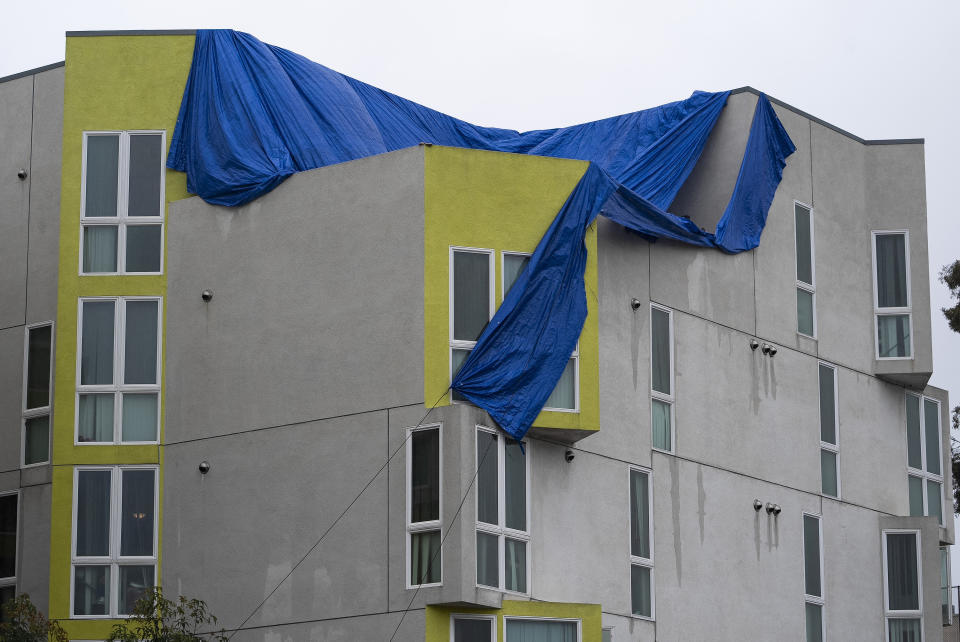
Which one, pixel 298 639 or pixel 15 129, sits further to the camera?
pixel 15 129

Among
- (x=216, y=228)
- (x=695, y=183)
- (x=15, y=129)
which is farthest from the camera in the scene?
(x=695, y=183)

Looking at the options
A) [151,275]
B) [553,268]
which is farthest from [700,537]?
[151,275]

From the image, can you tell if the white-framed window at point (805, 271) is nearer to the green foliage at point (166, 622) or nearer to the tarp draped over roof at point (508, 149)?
the tarp draped over roof at point (508, 149)

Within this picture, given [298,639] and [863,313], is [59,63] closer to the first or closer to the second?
[298,639]

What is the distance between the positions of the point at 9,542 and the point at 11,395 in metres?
2.58

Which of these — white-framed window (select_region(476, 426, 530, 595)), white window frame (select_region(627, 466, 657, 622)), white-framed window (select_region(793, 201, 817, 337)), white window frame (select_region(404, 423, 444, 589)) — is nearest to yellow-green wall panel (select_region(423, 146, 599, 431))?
white window frame (select_region(404, 423, 444, 589))

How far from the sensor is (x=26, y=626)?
2759cm

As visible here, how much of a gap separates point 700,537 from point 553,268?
603 centimetres

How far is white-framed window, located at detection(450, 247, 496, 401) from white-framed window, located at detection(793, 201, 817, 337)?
29.8 feet

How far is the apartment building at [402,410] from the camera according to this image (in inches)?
1094

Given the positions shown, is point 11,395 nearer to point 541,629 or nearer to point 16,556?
point 16,556

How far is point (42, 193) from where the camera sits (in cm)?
3209

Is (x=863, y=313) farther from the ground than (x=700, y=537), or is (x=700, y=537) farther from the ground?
(x=863, y=313)

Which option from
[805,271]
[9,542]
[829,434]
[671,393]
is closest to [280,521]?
[9,542]
